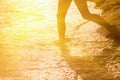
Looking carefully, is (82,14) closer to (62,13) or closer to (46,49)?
(62,13)

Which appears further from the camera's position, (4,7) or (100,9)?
(4,7)

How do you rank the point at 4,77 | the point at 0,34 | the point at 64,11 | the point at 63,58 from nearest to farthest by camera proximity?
the point at 4,77
the point at 63,58
the point at 64,11
the point at 0,34

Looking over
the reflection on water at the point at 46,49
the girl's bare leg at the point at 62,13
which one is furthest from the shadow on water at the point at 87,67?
the girl's bare leg at the point at 62,13

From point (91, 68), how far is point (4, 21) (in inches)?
149

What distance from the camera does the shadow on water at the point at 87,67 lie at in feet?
14.3

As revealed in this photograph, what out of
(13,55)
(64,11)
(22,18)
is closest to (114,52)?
(64,11)

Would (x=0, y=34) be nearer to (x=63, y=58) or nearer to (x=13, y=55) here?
(x=13, y=55)

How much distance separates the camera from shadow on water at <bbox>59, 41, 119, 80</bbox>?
4359 mm

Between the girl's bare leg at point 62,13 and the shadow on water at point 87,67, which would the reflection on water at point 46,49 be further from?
the girl's bare leg at point 62,13

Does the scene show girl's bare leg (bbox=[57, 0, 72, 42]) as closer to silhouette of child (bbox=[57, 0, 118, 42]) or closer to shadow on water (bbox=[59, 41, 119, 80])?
silhouette of child (bbox=[57, 0, 118, 42])

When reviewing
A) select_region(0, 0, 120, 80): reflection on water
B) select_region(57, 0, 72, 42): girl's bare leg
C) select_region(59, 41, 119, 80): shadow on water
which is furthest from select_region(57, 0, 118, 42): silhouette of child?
select_region(59, 41, 119, 80): shadow on water

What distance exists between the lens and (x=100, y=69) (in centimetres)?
461

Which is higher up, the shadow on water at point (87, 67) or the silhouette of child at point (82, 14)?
the silhouette of child at point (82, 14)

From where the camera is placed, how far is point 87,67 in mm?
4711
